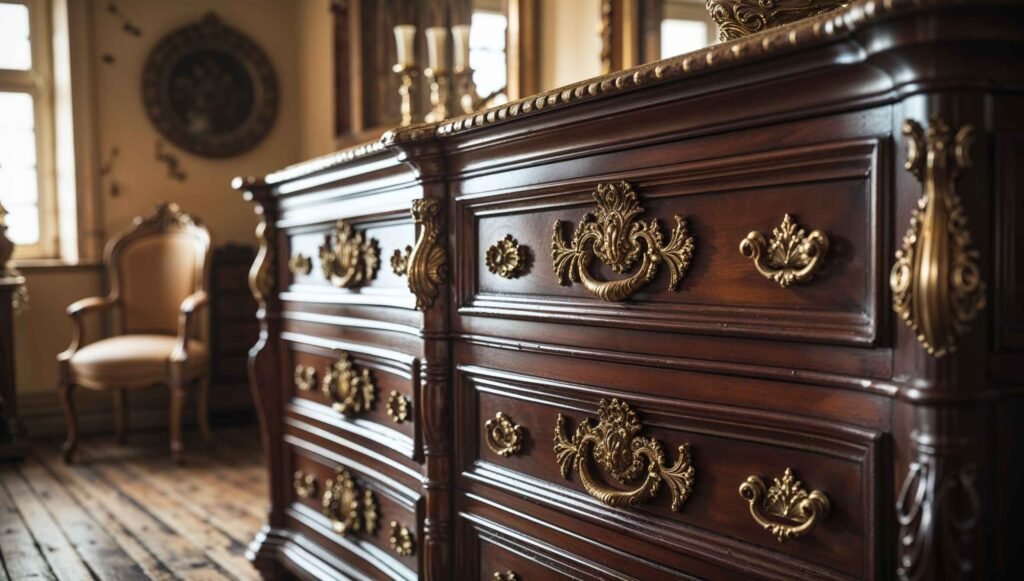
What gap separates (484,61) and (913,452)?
3107mm

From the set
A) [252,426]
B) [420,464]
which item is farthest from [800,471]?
[252,426]

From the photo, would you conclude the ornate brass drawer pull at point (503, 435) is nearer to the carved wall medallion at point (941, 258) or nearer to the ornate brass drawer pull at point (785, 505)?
the ornate brass drawer pull at point (785, 505)

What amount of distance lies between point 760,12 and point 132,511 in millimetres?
3211

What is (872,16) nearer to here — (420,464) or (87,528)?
(420,464)

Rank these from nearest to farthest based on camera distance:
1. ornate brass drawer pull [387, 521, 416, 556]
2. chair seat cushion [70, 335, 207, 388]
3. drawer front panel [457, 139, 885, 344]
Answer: drawer front panel [457, 139, 885, 344] → ornate brass drawer pull [387, 521, 416, 556] → chair seat cushion [70, 335, 207, 388]

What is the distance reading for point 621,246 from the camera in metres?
1.39

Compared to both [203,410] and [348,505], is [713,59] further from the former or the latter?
[203,410]

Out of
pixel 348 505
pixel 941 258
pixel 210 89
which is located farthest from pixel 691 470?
pixel 210 89

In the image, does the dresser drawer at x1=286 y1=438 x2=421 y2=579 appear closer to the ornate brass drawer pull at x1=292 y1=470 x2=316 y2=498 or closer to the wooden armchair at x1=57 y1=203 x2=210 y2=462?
the ornate brass drawer pull at x1=292 y1=470 x2=316 y2=498

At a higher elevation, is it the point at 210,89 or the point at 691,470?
the point at 210,89

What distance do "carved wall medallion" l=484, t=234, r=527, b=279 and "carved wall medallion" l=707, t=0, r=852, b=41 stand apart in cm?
49

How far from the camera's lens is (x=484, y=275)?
1796mm

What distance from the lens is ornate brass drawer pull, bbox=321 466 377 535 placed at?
2.32m

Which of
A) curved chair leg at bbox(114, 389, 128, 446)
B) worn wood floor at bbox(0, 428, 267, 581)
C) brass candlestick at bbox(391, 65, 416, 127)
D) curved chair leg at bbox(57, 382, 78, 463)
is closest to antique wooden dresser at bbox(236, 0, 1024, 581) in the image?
brass candlestick at bbox(391, 65, 416, 127)
